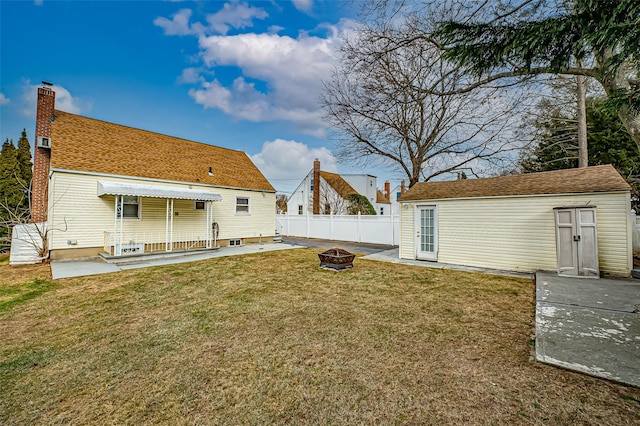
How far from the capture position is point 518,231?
28.5 ft

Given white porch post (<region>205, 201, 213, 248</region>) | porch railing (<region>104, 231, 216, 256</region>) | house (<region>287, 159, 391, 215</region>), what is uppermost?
house (<region>287, 159, 391, 215</region>)

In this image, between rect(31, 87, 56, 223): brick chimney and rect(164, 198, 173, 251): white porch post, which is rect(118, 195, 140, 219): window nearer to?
rect(164, 198, 173, 251): white porch post

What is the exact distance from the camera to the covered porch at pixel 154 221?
34.1ft

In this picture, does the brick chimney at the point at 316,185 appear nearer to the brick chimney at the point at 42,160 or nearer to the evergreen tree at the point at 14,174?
the brick chimney at the point at 42,160

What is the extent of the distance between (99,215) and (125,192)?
1.92 meters

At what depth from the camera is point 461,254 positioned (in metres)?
9.83

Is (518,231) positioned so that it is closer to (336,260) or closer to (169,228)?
(336,260)

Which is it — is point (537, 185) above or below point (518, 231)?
above

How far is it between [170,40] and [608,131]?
881 inches

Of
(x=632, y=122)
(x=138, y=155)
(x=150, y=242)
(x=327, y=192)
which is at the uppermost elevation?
(x=138, y=155)

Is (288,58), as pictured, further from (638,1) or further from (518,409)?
(518,409)

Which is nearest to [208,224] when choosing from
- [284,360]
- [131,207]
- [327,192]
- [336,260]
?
[131,207]

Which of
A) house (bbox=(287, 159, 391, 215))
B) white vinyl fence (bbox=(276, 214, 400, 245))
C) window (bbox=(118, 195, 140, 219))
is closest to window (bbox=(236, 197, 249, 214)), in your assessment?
window (bbox=(118, 195, 140, 219))

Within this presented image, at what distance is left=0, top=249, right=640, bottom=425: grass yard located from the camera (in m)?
2.41
